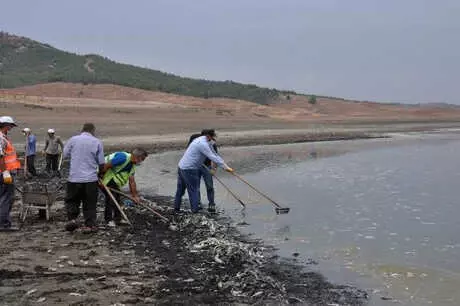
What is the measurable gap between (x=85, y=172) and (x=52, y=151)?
30.5 feet

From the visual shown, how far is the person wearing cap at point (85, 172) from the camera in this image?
31.4 feet

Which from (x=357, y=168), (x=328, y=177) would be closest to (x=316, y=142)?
(x=357, y=168)

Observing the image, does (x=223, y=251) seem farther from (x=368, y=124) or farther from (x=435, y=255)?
(x=368, y=124)

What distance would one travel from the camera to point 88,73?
64312 mm

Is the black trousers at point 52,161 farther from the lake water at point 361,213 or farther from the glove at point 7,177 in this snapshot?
the glove at point 7,177

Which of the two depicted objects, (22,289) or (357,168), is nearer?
(22,289)

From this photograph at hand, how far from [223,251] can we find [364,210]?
5.84 metres

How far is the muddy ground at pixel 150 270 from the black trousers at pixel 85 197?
Answer: 326mm

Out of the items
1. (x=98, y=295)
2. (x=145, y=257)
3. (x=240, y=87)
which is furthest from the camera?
(x=240, y=87)

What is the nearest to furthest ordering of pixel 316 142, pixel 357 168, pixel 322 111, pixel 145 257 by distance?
pixel 145 257 < pixel 357 168 < pixel 316 142 < pixel 322 111

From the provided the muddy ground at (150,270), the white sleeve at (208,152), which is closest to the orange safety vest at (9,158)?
the muddy ground at (150,270)

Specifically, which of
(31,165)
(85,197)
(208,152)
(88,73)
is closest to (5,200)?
(85,197)

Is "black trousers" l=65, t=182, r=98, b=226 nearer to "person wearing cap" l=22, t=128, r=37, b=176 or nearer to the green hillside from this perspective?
"person wearing cap" l=22, t=128, r=37, b=176

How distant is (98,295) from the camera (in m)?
6.66
